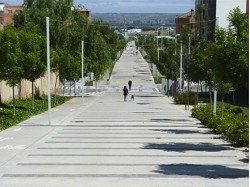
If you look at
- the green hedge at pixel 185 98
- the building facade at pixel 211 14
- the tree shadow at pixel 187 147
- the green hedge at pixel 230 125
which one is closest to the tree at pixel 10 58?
the green hedge at pixel 230 125

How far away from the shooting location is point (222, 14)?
235 ft

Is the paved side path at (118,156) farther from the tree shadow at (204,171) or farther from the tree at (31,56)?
the tree at (31,56)

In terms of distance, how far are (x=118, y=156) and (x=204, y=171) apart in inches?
125

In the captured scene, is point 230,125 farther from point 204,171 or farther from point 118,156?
point 204,171

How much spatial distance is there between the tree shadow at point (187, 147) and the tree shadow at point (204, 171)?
2.92 meters

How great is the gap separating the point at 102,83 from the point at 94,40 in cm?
2534

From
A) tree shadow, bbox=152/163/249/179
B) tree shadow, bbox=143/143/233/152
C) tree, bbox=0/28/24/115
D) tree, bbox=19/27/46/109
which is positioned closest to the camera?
tree shadow, bbox=152/163/249/179

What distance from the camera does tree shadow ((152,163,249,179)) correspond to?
12875 millimetres

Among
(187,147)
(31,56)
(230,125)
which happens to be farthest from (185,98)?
(187,147)

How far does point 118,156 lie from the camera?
1589cm

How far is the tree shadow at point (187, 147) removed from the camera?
56.9ft

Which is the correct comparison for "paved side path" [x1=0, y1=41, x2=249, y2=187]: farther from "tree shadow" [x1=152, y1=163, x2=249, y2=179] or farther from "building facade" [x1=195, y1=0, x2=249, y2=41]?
"building facade" [x1=195, y1=0, x2=249, y2=41]

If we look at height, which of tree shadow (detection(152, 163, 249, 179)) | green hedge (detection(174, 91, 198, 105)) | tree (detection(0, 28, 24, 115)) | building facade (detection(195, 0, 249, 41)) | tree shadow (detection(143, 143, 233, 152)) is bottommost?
green hedge (detection(174, 91, 198, 105))

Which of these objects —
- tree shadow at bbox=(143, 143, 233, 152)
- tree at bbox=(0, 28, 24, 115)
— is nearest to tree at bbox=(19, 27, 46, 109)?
tree at bbox=(0, 28, 24, 115)
